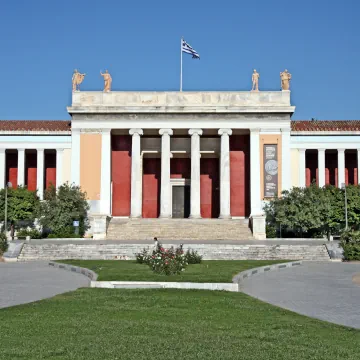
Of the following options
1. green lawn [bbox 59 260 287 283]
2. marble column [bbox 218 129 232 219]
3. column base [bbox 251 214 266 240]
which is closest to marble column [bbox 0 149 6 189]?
marble column [bbox 218 129 232 219]

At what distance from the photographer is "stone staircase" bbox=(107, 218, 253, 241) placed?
4269 centimetres

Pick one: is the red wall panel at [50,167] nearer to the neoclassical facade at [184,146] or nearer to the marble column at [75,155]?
the neoclassical facade at [184,146]

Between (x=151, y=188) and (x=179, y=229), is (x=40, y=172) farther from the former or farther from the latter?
(x=179, y=229)

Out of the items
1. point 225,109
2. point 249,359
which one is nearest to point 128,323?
point 249,359

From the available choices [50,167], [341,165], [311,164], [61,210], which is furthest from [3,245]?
[311,164]

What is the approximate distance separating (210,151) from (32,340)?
131 ft

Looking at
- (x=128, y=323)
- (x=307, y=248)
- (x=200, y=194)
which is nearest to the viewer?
(x=128, y=323)

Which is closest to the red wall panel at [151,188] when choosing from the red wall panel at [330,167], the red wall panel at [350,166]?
the red wall panel at [330,167]

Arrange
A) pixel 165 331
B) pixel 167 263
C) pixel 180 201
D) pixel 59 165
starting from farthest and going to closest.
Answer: pixel 180 201
pixel 59 165
pixel 167 263
pixel 165 331

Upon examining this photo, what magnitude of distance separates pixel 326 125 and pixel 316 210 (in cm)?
1012

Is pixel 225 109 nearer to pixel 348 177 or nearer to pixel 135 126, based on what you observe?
pixel 135 126

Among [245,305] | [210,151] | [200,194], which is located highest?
[210,151]

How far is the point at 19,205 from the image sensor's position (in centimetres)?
4412

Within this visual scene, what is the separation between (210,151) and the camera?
4919cm
